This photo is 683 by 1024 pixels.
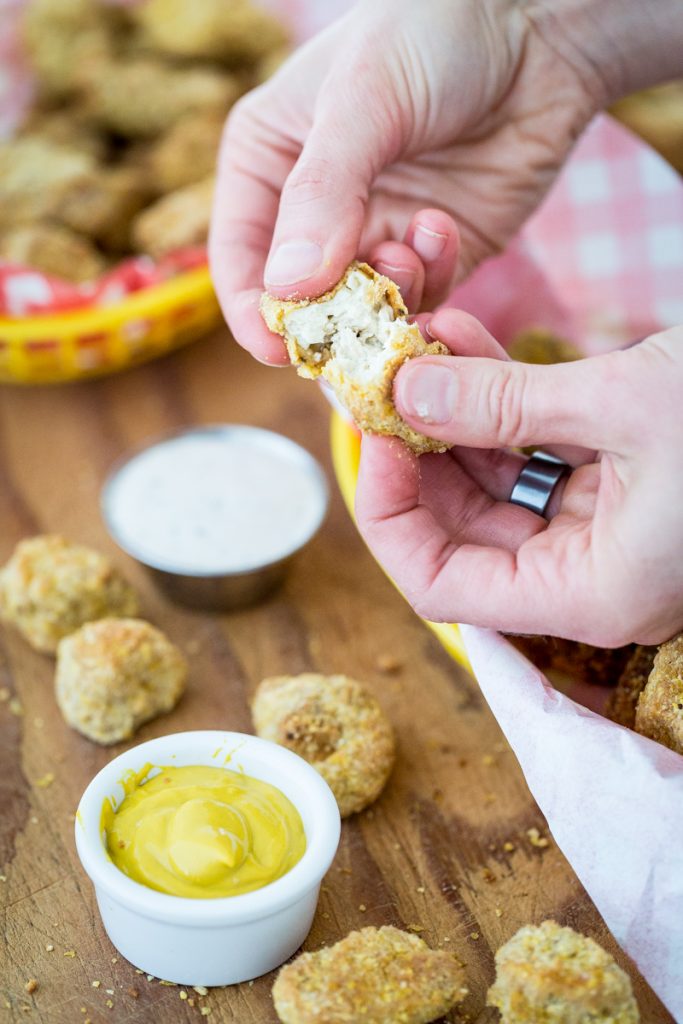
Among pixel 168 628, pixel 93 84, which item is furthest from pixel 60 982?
pixel 93 84

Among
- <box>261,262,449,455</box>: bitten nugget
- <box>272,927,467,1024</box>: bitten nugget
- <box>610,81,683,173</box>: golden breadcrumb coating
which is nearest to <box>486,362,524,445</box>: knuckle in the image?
<box>261,262,449,455</box>: bitten nugget

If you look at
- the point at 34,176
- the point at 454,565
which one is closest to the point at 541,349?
the point at 454,565

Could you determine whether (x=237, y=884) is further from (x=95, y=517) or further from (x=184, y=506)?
(x=95, y=517)

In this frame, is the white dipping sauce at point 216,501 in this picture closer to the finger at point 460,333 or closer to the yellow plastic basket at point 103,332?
the yellow plastic basket at point 103,332

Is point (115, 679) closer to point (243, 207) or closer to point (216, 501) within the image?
point (216, 501)

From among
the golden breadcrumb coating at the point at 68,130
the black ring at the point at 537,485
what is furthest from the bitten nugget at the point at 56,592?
the golden breadcrumb coating at the point at 68,130

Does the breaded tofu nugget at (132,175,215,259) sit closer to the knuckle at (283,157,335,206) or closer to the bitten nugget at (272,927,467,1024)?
the knuckle at (283,157,335,206)
